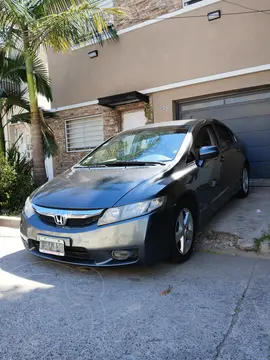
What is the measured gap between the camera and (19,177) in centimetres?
648

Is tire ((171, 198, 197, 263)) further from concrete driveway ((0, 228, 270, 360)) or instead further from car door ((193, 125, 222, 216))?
car door ((193, 125, 222, 216))

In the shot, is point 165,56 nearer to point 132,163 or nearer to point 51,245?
point 132,163

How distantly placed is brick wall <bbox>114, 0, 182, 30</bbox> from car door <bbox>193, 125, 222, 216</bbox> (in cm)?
515

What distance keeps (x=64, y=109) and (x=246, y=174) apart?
21.8ft

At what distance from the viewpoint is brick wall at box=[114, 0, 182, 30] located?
8375 millimetres

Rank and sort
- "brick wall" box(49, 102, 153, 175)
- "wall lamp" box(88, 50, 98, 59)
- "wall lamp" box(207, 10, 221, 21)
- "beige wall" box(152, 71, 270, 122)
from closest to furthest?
"beige wall" box(152, 71, 270, 122) < "wall lamp" box(207, 10, 221, 21) < "brick wall" box(49, 102, 153, 175) < "wall lamp" box(88, 50, 98, 59)

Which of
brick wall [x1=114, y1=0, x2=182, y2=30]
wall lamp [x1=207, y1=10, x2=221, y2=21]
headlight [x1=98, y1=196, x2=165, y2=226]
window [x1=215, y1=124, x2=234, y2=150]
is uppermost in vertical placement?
brick wall [x1=114, y1=0, x2=182, y2=30]

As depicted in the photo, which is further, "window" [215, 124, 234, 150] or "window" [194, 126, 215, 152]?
"window" [215, 124, 234, 150]

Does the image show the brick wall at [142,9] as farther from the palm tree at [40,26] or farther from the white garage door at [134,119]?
the white garage door at [134,119]

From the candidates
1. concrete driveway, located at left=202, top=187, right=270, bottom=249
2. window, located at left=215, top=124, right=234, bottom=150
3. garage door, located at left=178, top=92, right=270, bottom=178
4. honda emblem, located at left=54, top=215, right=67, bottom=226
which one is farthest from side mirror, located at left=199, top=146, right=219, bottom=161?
garage door, located at left=178, top=92, right=270, bottom=178

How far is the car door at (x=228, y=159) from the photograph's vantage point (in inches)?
193

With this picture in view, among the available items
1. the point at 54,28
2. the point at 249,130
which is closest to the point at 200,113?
the point at 249,130

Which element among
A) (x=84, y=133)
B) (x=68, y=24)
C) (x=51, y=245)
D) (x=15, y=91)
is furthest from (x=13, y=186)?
(x=84, y=133)

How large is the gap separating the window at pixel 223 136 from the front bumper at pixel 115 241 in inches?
95.0
